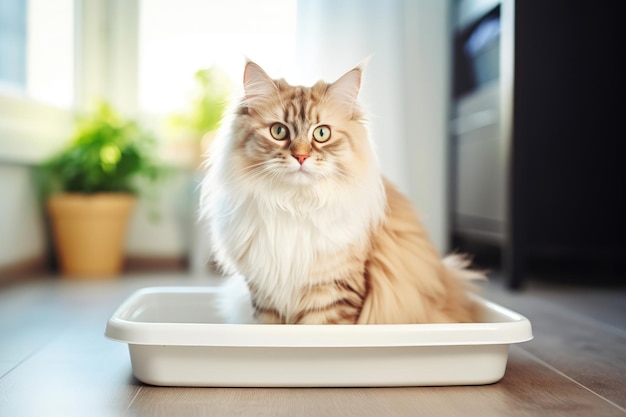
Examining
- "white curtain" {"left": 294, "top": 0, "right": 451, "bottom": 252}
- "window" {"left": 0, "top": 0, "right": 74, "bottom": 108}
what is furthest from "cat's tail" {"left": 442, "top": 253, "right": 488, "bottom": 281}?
"window" {"left": 0, "top": 0, "right": 74, "bottom": 108}

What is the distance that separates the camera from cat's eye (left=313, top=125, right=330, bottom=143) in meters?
1.27

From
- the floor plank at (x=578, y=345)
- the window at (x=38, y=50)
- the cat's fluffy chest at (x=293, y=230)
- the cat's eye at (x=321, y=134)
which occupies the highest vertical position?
the window at (x=38, y=50)

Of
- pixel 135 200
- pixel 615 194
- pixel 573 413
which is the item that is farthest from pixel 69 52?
pixel 573 413

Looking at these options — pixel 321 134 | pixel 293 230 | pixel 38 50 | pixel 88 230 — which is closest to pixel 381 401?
pixel 293 230

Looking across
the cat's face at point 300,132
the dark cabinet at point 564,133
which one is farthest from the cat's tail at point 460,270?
the dark cabinet at point 564,133

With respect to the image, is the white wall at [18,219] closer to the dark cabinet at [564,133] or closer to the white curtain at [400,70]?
the white curtain at [400,70]

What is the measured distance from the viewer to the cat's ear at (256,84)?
1310mm

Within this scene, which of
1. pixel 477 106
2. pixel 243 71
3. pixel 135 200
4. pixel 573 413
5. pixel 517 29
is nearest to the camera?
pixel 573 413

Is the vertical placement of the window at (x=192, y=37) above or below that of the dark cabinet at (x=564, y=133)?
above

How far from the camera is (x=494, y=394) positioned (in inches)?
47.5

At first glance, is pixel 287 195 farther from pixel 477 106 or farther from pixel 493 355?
pixel 477 106

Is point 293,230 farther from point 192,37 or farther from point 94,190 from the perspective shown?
point 192,37

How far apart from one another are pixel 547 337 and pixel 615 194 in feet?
3.24

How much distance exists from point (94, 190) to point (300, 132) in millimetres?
1844
